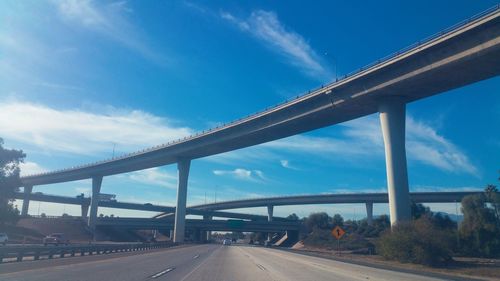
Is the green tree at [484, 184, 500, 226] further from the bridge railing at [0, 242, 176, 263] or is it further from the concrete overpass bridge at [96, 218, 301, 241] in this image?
the concrete overpass bridge at [96, 218, 301, 241]

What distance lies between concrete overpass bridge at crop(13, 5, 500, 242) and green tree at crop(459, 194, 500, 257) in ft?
49.5

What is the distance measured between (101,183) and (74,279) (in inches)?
3801

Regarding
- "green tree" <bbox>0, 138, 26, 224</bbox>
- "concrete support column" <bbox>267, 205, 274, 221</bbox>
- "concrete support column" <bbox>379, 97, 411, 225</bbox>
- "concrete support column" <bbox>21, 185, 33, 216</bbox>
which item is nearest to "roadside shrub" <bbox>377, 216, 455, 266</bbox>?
"concrete support column" <bbox>379, 97, 411, 225</bbox>

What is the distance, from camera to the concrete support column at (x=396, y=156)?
46.3 metres

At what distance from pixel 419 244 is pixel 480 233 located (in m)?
24.6

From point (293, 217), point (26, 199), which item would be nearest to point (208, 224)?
point (26, 199)

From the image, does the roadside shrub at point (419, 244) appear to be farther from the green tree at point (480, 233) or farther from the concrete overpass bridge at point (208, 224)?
the concrete overpass bridge at point (208, 224)

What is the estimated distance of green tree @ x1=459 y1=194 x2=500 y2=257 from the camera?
54.0 m

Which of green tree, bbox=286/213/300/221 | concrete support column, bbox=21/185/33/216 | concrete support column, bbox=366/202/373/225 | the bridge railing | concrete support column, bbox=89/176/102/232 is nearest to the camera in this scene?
the bridge railing

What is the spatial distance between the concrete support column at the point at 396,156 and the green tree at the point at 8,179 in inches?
2004

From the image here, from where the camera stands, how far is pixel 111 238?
109188mm

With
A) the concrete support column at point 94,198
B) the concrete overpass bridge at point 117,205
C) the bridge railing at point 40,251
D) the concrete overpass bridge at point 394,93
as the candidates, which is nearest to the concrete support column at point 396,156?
the concrete overpass bridge at point 394,93

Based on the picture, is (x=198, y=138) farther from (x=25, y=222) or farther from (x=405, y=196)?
(x=25, y=222)

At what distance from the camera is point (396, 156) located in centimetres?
4709
